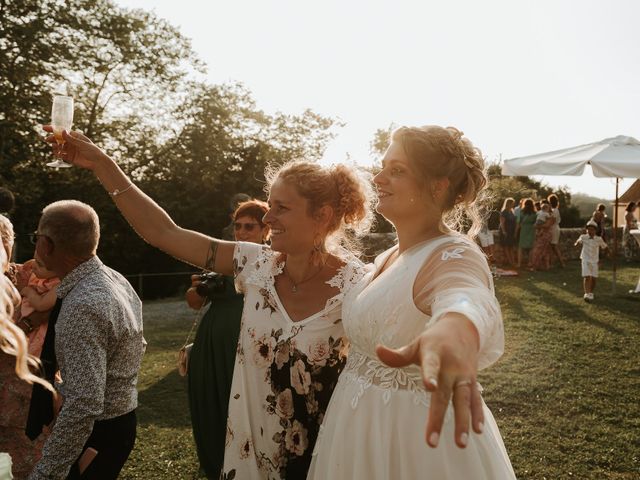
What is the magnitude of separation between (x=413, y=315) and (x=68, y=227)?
5.52 ft

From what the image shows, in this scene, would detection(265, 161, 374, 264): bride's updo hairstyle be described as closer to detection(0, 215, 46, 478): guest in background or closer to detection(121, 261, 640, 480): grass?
detection(0, 215, 46, 478): guest in background

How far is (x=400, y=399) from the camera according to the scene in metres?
1.97

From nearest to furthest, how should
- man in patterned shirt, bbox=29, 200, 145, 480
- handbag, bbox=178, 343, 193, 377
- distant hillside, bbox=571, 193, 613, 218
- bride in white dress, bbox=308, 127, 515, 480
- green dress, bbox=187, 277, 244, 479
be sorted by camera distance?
bride in white dress, bbox=308, 127, 515, 480 → man in patterned shirt, bbox=29, 200, 145, 480 → green dress, bbox=187, 277, 244, 479 → handbag, bbox=178, 343, 193, 377 → distant hillside, bbox=571, 193, 613, 218

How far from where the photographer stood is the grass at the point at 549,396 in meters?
4.88

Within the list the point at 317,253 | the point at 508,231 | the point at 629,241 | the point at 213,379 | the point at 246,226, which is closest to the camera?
the point at 317,253

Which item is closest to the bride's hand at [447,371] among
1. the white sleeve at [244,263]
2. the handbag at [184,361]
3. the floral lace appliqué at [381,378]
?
the floral lace appliqué at [381,378]

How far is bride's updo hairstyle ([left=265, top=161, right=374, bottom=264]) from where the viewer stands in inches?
108

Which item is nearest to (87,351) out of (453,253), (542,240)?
(453,253)

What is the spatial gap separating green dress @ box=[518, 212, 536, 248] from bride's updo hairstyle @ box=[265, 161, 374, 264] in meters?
14.7

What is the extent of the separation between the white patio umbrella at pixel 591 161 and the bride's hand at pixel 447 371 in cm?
1085

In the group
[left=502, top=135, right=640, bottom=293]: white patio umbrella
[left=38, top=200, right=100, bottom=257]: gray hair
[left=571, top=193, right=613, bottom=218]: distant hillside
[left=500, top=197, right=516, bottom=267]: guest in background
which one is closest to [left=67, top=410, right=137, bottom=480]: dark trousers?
[left=38, top=200, right=100, bottom=257]: gray hair

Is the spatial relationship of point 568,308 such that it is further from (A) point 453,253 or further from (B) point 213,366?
(A) point 453,253

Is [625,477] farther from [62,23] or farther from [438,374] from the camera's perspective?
[62,23]

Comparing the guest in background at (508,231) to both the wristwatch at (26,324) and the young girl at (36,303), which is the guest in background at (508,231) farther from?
the wristwatch at (26,324)
